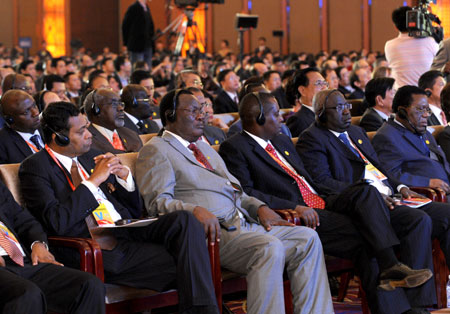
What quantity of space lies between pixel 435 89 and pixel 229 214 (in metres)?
2.84

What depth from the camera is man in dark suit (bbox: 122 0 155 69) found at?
11281 millimetres

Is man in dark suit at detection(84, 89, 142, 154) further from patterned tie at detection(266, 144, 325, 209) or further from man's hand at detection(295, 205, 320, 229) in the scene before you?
man's hand at detection(295, 205, 320, 229)

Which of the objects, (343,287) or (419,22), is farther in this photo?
(419,22)

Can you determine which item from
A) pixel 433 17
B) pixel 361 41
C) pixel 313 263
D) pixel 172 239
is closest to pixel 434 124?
pixel 433 17

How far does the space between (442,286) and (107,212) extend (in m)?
1.92

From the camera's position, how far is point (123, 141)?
4.82 meters

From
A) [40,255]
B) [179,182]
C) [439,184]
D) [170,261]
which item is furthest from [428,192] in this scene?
[40,255]

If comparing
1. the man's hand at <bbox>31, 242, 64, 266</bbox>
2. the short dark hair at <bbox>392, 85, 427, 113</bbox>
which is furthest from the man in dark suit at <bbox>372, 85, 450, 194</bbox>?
the man's hand at <bbox>31, 242, 64, 266</bbox>

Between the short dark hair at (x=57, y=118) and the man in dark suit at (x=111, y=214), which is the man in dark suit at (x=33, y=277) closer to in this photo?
the man in dark suit at (x=111, y=214)

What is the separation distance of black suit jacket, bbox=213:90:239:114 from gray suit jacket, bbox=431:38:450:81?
7.60ft

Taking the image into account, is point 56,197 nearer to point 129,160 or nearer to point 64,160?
point 64,160

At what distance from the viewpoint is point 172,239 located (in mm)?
3232

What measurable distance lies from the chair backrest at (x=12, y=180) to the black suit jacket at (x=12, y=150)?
830 millimetres

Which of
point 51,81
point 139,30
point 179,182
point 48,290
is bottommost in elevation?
point 48,290
